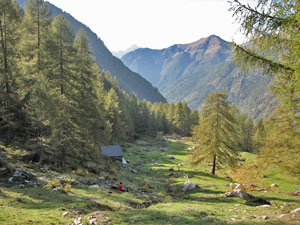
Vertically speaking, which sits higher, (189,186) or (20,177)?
(20,177)

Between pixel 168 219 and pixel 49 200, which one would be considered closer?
pixel 168 219

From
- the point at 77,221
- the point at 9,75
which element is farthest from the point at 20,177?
the point at 9,75

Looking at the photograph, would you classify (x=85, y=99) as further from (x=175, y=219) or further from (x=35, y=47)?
(x=175, y=219)

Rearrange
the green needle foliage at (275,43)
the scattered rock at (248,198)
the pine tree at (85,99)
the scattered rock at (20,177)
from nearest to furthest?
the green needle foliage at (275,43)
the scattered rock at (20,177)
the scattered rock at (248,198)
the pine tree at (85,99)

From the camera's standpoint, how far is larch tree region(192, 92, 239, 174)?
3156 centimetres

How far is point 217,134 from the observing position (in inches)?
1253

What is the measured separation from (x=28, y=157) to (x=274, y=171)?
35427mm

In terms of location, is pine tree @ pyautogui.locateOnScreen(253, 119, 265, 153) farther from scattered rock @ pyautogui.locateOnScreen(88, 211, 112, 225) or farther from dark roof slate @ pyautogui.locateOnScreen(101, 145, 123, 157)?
scattered rock @ pyautogui.locateOnScreen(88, 211, 112, 225)

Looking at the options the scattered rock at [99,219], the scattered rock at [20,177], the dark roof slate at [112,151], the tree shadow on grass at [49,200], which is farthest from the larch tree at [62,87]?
the dark roof slate at [112,151]

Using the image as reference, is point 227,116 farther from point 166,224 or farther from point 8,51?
point 8,51

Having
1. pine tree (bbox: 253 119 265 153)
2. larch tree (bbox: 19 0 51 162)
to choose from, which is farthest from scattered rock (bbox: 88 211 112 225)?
pine tree (bbox: 253 119 265 153)

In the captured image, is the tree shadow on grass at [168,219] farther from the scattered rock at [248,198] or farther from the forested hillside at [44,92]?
the forested hillside at [44,92]

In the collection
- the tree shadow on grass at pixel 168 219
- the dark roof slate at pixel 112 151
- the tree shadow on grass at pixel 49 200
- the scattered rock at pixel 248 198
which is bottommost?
the dark roof slate at pixel 112 151

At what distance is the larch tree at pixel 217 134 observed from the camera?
3156 centimetres
